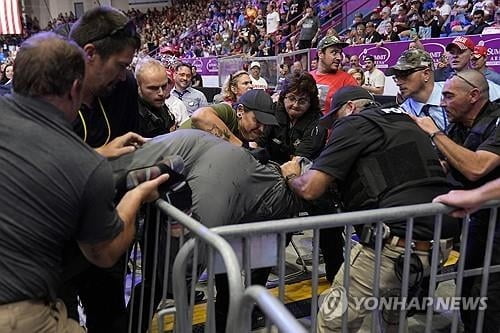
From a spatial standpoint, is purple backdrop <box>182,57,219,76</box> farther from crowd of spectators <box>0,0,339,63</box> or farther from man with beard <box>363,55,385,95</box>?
man with beard <box>363,55,385,95</box>

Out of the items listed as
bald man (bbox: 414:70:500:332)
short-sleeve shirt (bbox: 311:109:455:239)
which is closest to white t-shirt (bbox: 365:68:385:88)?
bald man (bbox: 414:70:500:332)

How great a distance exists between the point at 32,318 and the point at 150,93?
1.97 m

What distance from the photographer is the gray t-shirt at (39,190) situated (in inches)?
59.4

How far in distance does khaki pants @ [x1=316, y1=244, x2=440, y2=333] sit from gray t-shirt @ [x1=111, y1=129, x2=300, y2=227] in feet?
1.88

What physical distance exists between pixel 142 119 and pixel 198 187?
4.14ft

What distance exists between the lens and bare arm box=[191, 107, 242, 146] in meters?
2.91

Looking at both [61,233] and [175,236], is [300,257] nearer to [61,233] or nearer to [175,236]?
[175,236]

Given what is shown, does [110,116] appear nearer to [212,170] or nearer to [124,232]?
[212,170]

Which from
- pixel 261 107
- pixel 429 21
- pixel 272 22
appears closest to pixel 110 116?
pixel 261 107

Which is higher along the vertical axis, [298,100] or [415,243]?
[298,100]

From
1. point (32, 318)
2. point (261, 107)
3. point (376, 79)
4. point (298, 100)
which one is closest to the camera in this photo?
point (32, 318)

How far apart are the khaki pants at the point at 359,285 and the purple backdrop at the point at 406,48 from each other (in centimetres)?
613

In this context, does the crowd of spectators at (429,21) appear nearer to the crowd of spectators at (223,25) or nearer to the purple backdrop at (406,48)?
the purple backdrop at (406,48)

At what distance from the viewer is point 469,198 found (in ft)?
7.04
